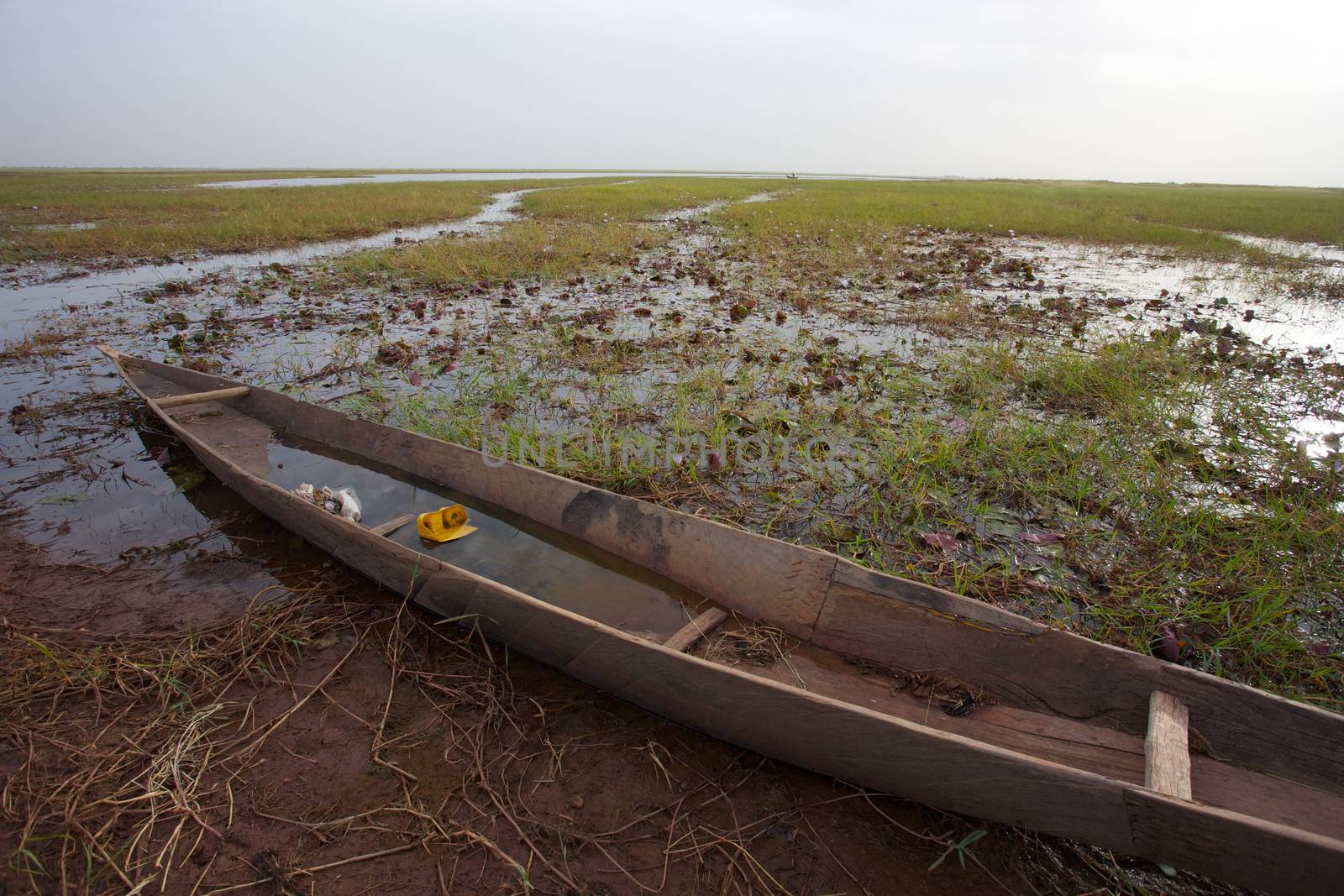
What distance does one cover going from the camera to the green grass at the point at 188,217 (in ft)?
41.4

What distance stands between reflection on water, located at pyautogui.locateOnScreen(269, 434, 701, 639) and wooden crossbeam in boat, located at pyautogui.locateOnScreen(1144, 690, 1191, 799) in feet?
5.71

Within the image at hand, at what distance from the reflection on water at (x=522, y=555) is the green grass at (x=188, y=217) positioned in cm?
1162

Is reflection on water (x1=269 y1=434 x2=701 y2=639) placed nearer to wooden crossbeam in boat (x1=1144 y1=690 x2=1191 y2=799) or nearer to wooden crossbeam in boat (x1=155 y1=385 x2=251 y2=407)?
wooden crossbeam in boat (x1=155 y1=385 x2=251 y2=407)

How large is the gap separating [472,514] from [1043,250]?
14.5m

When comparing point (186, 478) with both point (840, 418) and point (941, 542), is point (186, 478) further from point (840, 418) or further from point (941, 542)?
point (941, 542)

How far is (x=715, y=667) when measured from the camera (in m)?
2.01

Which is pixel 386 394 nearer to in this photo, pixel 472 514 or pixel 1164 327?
pixel 472 514

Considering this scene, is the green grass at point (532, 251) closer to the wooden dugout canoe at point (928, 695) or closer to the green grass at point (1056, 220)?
the green grass at point (1056, 220)

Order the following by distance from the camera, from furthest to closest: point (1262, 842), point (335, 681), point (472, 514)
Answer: point (472, 514), point (335, 681), point (1262, 842)

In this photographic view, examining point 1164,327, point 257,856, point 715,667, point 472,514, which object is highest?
point 1164,327

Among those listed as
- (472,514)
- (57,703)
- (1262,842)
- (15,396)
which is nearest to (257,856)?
(57,703)

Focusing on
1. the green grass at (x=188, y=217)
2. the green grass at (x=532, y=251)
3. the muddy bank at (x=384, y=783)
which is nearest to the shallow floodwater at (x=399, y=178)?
the green grass at (x=188, y=217)

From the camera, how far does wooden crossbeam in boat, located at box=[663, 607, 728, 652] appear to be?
2.64 metres

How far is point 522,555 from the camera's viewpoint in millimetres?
3408
